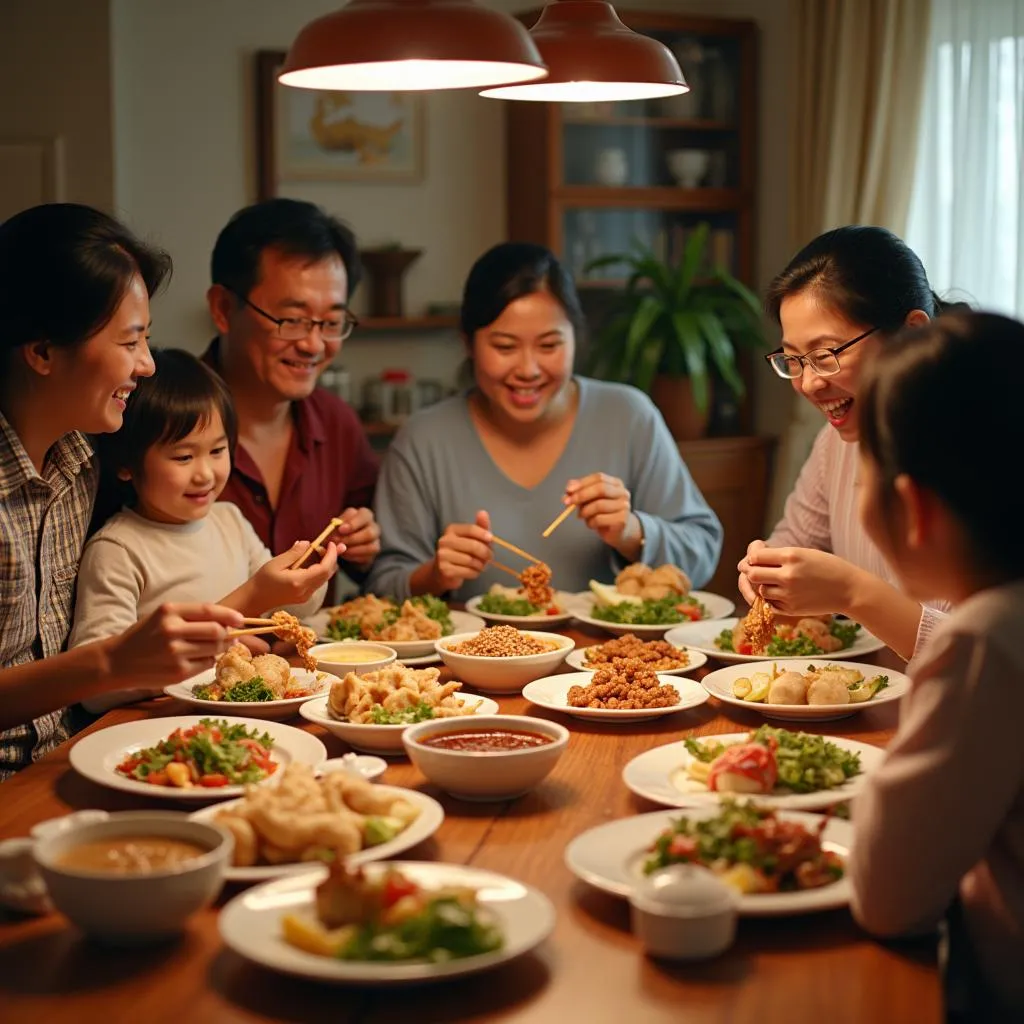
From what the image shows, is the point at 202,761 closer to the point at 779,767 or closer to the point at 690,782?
the point at 690,782

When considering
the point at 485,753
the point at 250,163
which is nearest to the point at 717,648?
the point at 485,753

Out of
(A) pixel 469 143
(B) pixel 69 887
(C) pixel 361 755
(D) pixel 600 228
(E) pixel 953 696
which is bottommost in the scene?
(C) pixel 361 755

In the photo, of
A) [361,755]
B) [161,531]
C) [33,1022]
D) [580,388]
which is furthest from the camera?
[580,388]

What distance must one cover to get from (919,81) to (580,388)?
7.15ft

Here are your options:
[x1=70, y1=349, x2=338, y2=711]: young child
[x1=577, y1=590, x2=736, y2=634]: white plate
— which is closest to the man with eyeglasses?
[x1=70, y1=349, x2=338, y2=711]: young child

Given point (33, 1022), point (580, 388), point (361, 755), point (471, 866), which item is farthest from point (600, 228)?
point (33, 1022)

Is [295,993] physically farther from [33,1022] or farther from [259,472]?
[259,472]

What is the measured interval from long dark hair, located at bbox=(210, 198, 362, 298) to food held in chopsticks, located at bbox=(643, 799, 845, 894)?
2.18 m

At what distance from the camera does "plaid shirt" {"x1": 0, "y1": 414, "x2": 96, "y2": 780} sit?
239cm

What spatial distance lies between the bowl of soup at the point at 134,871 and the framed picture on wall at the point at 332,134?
437 centimetres

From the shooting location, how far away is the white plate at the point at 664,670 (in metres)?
2.41

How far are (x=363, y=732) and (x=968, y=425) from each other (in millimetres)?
999

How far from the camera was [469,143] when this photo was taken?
5.86 metres

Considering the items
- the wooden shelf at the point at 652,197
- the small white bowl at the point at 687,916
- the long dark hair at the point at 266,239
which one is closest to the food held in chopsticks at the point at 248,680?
the small white bowl at the point at 687,916
